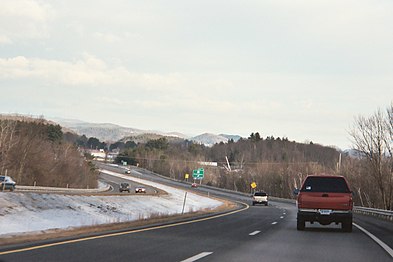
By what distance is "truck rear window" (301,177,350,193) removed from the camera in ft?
71.3

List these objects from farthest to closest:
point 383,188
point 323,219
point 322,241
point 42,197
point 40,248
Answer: point 383,188 → point 42,197 → point 323,219 → point 322,241 → point 40,248

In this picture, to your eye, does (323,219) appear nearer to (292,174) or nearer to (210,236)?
(210,236)

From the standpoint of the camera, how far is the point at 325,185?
21875 mm

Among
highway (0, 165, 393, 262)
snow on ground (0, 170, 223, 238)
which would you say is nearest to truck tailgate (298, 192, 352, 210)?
highway (0, 165, 393, 262)

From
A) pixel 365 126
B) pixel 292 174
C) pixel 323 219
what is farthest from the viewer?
pixel 292 174

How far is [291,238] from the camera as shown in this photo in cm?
1753

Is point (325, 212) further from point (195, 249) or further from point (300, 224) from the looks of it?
point (195, 249)

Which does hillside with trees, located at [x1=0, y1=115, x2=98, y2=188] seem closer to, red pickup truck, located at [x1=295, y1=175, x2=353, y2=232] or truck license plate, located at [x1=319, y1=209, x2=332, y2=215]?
red pickup truck, located at [x1=295, y1=175, x2=353, y2=232]

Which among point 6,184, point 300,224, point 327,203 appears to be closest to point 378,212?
point 300,224

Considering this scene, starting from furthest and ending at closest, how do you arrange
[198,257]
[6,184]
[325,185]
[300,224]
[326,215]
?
[6,184], [325,185], [300,224], [326,215], [198,257]

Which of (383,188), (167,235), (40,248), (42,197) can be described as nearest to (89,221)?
(42,197)

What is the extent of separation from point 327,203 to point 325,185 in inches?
36.7

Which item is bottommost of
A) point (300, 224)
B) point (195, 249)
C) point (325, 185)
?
point (195, 249)

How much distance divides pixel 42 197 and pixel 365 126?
1640 inches
